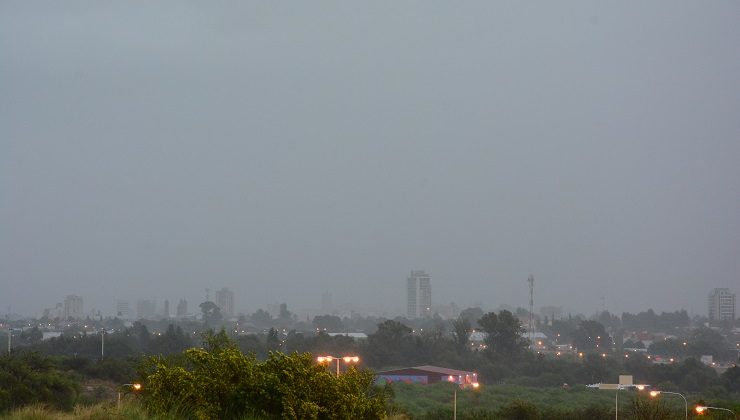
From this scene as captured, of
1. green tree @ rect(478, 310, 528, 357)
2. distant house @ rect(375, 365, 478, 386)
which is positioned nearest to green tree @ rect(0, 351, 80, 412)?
distant house @ rect(375, 365, 478, 386)

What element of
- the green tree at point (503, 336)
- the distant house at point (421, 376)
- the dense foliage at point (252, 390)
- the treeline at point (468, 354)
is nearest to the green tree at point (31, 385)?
the dense foliage at point (252, 390)

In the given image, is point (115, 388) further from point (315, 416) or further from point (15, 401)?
point (315, 416)

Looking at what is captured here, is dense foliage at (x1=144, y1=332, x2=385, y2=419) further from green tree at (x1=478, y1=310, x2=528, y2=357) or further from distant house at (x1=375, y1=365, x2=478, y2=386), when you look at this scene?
green tree at (x1=478, y1=310, x2=528, y2=357)

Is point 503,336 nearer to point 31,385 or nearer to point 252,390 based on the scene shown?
point 31,385

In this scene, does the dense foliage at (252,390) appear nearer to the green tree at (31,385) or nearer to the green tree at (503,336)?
the green tree at (31,385)

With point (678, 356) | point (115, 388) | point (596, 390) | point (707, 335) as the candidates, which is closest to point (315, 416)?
point (115, 388)

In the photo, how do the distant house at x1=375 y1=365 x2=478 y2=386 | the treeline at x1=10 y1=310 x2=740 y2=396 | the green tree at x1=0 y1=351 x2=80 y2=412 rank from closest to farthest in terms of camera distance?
the green tree at x1=0 y1=351 x2=80 y2=412 → the distant house at x1=375 y1=365 x2=478 y2=386 → the treeline at x1=10 y1=310 x2=740 y2=396

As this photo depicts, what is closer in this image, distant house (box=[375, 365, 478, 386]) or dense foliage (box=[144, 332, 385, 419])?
dense foliage (box=[144, 332, 385, 419])

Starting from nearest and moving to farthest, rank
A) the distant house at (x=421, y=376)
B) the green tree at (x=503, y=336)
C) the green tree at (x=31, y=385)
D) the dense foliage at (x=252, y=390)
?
the dense foliage at (x=252, y=390), the green tree at (x=31, y=385), the distant house at (x=421, y=376), the green tree at (x=503, y=336)

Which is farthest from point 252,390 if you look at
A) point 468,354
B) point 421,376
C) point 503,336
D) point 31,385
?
point 503,336

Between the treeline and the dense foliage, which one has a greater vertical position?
the dense foliage

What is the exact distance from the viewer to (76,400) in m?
36.7

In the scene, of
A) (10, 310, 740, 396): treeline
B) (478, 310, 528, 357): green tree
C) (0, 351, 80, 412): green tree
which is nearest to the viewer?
(0, 351, 80, 412): green tree

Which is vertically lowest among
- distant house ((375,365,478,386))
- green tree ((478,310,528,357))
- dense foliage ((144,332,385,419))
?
distant house ((375,365,478,386))
